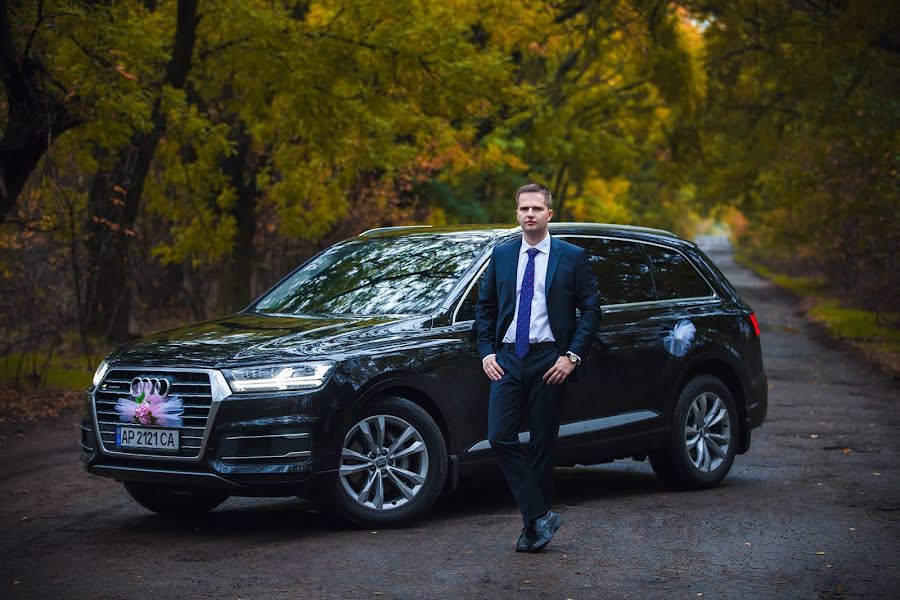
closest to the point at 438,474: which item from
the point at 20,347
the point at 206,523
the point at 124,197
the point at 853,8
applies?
the point at 206,523

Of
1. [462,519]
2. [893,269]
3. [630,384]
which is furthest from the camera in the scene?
[893,269]

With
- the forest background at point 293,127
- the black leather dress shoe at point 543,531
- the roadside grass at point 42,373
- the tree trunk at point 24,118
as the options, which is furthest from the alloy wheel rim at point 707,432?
the roadside grass at point 42,373

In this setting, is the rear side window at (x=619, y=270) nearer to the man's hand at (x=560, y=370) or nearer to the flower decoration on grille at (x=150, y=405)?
the man's hand at (x=560, y=370)

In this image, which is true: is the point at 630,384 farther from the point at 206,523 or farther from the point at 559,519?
the point at 206,523

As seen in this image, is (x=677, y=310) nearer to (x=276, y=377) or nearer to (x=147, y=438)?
(x=276, y=377)

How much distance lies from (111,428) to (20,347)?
8.64m

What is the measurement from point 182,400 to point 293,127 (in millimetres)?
13328

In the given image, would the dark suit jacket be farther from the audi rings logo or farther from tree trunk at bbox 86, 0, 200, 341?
tree trunk at bbox 86, 0, 200, 341

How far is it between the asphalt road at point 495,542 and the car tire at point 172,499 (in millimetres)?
90

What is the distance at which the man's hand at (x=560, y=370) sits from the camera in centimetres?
695

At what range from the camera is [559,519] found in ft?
23.5

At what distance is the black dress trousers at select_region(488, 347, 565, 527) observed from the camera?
23.1ft

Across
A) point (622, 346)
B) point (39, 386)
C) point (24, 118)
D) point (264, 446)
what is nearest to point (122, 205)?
point (39, 386)

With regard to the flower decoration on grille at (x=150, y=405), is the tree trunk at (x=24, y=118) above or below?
above
